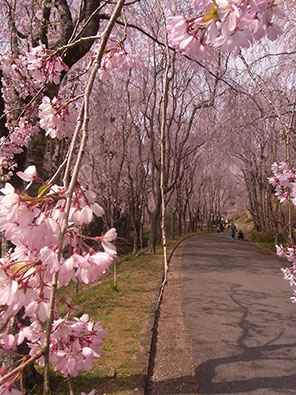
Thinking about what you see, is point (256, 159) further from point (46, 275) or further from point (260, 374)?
point (46, 275)

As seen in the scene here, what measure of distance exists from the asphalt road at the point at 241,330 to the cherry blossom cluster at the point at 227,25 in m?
3.83

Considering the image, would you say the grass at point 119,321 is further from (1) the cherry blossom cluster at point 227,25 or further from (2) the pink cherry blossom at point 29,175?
(1) the cherry blossom cluster at point 227,25

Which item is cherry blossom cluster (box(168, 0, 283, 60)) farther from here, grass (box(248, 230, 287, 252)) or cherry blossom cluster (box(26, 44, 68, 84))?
grass (box(248, 230, 287, 252))

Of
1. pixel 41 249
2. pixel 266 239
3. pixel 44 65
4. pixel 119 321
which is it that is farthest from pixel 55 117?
pixel 266 239

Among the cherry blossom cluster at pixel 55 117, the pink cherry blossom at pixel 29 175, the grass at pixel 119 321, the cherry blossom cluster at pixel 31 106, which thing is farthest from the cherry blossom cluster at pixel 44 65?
the grass at pixel 119 321

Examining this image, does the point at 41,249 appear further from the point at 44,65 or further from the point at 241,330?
the point at 241,330

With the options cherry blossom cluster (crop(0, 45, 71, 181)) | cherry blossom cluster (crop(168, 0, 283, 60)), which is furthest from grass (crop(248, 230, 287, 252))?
cherry blossom cluster (crop(168, 0, 283, 60))

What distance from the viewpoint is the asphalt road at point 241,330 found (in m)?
4.15

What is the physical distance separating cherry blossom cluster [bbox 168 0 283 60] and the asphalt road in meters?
3.83

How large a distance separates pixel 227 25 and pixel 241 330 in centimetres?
559

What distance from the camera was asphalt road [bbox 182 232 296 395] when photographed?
4148 millimetres

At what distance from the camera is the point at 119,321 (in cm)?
604

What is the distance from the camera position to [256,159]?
2125cm

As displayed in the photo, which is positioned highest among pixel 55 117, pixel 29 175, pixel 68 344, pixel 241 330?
pixel 55 117
